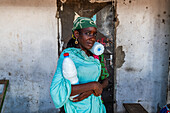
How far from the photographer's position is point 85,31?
4.03ft

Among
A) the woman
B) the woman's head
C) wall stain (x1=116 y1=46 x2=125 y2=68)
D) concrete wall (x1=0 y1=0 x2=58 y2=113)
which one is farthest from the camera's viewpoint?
wall stain (x1=116 y1=46 x2=125 y2=68)

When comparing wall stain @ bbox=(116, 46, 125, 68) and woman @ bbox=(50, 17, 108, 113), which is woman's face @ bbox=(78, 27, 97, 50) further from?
wall stain @ bbox=(116, 46, 125, 68)

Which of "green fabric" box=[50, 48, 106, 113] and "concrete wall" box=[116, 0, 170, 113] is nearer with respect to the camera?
"green fabric" box=[50, 48, 106, 113]

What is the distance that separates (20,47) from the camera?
258cm

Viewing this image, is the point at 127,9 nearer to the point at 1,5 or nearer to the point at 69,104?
the point at 69,104

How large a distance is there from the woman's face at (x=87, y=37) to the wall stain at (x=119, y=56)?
146 centimetres

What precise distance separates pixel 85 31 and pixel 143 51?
1.82 meters

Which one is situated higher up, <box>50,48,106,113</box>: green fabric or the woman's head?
the woman's head

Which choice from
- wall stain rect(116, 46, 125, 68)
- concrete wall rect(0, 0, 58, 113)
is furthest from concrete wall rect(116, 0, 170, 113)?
concrete wall rect(0, 0, 58, 113)

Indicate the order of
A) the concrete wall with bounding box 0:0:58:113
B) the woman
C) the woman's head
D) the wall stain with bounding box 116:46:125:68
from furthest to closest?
the wall stain with bounding box 116:46:125:68 → the concrete wall with bounding box 0:0:58:113 → the woman's head → the woman

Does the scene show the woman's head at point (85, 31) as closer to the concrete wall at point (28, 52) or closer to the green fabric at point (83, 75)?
the green fabric at point (83, 75)

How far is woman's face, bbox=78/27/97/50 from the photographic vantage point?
1.23m

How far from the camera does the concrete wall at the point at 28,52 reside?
8.14ft

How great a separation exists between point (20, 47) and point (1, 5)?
86cm
